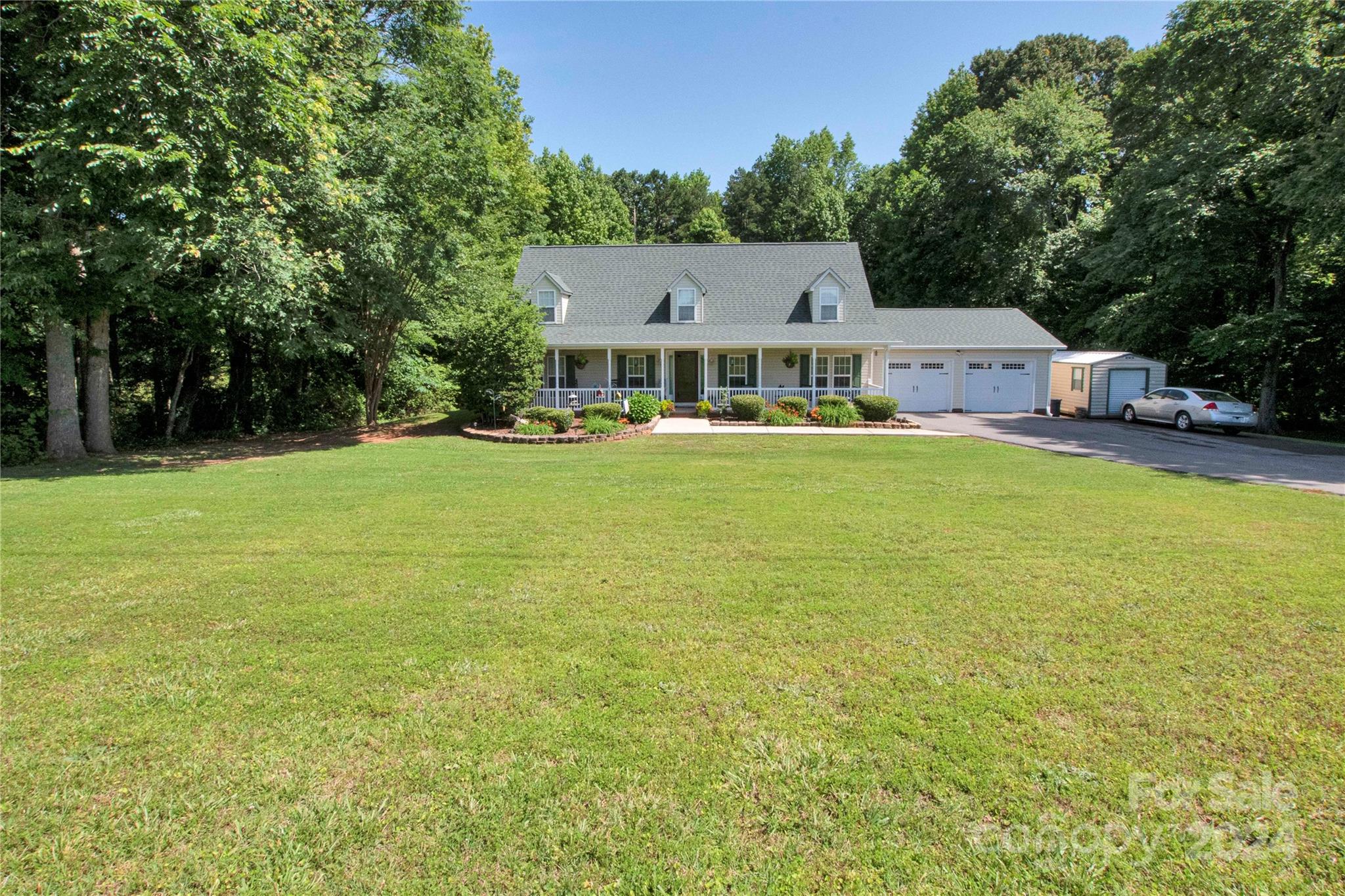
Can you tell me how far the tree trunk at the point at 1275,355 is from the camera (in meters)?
18.9

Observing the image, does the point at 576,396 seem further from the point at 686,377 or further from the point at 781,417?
the point at 781,417

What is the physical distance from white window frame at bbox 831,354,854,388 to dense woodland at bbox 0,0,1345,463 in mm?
9790

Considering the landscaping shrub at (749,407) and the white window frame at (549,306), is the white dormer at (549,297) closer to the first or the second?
the white window frame at (549,306)

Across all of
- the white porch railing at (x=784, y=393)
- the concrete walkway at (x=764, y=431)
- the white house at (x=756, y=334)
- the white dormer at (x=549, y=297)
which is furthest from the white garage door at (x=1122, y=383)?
the white dormer at (x=549, y=297)

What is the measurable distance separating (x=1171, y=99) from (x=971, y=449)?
693 inches

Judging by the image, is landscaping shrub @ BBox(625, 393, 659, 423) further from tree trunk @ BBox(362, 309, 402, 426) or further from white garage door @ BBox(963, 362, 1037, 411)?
white garage door @ BBox(963, 362, 1037, 411)

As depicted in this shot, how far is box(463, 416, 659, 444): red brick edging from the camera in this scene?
15.6m

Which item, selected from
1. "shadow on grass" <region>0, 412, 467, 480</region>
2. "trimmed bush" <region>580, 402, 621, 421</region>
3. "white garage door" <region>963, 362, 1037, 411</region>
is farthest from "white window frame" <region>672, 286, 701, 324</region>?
"white garage door" <region>963, 362, 1037, 411</region>

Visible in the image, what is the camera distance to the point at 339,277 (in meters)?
15.1

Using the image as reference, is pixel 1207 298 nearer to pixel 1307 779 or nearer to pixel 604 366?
pixel 604 366

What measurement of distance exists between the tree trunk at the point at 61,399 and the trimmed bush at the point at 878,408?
18931 mm

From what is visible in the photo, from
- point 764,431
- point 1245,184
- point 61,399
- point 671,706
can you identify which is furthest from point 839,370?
point 61,399

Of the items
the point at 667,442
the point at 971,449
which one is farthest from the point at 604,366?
the point at 971,449

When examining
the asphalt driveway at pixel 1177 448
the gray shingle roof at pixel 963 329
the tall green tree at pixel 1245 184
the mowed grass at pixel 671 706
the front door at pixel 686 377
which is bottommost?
the mowed grass at pixel 671 706
